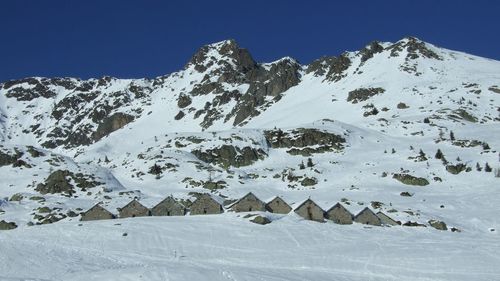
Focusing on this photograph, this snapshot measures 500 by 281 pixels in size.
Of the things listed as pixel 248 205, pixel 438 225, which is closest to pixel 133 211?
pixel 248 205

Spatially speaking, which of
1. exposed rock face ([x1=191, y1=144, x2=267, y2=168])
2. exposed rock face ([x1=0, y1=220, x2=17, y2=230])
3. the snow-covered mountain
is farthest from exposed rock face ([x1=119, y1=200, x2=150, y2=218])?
exposed rock face ([x1=191, y1=144, x2=267, y2=168])

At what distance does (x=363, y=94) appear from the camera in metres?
173

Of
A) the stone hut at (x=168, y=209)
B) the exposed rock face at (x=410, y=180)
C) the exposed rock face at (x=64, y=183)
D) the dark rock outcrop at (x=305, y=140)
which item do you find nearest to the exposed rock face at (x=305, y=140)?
the dark rock outcrop at (x=305, y=140)

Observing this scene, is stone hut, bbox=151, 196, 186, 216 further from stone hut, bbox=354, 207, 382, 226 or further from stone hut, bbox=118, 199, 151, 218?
stone hut, bbox=354, 207, 382, 226

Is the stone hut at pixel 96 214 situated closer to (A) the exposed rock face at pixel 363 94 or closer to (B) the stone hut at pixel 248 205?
(B) the stone hut at pixel 248 205

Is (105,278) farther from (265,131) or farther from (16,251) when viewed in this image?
(265,131)

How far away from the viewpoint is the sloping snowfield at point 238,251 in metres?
46.0

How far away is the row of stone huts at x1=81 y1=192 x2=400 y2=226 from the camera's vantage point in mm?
75375

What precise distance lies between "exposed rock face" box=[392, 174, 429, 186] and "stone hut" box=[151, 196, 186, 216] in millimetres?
37642

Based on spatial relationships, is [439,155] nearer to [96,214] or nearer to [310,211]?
[310,211]

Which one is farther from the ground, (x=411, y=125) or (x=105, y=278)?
(x=411, y=125)

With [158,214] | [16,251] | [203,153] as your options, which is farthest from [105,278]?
[203,153]

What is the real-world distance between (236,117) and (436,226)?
12734 centimetres

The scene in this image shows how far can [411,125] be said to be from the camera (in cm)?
13750
